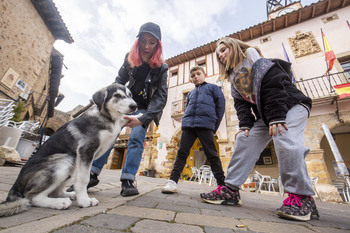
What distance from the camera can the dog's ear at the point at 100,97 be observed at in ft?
4.92

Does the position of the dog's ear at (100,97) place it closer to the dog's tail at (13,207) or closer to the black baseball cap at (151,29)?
the dog's tail at (13,207)

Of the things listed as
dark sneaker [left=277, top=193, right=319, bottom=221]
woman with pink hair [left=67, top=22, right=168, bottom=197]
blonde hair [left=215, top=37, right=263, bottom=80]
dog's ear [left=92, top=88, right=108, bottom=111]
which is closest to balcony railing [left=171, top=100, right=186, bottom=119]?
woman with pink hair [left=67, top=22, right=168, bottom=197]

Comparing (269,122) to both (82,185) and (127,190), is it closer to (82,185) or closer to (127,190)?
(127,190)

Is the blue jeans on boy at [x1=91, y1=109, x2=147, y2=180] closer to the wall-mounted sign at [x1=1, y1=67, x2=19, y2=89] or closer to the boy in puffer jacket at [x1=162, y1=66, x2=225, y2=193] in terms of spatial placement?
the boy in puffer jacket at [x1=162, y1=66, x2=225, y2=193]

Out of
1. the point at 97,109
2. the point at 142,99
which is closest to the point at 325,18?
the point at 142,99

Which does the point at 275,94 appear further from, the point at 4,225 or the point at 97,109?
the point at 4,225

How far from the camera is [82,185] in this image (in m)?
1.20

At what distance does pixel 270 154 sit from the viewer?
9.14 meters

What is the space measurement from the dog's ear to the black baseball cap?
961mm

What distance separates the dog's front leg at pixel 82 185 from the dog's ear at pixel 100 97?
538mm

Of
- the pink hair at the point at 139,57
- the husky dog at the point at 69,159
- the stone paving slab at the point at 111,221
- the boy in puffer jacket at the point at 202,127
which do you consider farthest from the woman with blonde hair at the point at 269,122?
the husky dog at the point at 69,159

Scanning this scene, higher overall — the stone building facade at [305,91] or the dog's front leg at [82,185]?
the stone building facade at [305,91]

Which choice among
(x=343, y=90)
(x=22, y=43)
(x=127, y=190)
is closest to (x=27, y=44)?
(x=22, y=43)

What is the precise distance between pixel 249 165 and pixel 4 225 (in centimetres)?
192
